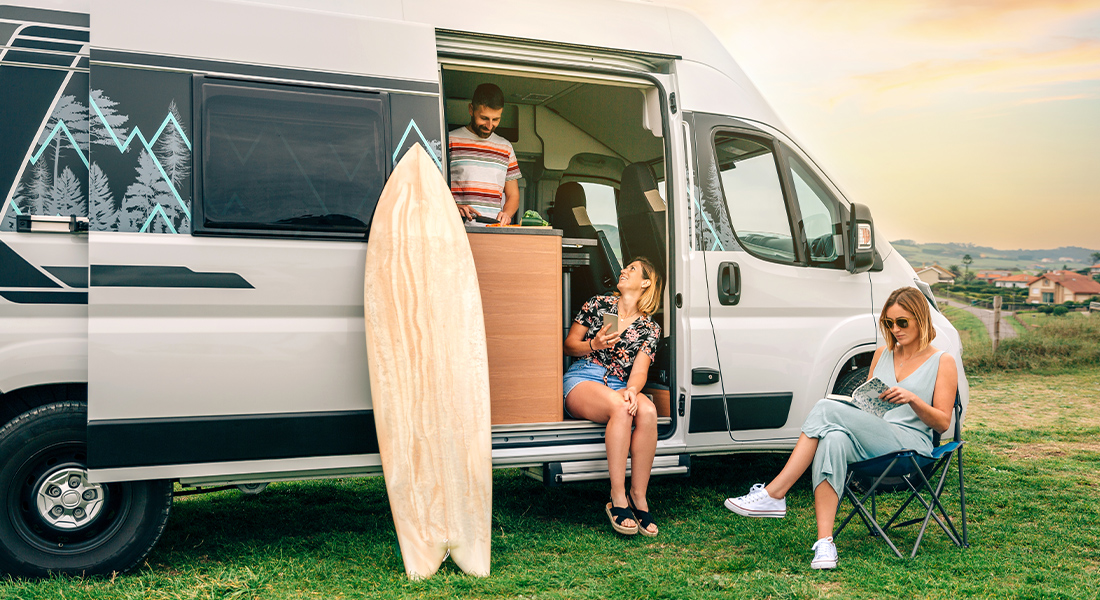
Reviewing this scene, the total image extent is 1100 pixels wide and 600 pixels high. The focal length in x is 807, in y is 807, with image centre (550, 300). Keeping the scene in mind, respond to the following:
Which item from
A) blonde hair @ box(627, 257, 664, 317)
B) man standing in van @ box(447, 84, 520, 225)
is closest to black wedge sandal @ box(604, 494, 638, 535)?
blonde hair @ box(627, 257, 664, 317)

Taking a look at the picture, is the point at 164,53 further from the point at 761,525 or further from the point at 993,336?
the point at 993,336

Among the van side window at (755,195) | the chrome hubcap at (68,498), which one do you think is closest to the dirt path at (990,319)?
the van side window at (755,195)

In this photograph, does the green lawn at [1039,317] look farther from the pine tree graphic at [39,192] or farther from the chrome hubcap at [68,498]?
the pine tree graphic at [39,192]

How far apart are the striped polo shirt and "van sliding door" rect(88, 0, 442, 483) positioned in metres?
0.91

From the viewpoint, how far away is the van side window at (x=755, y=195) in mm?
4543

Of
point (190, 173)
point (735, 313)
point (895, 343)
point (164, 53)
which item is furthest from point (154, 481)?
point (895, 343)

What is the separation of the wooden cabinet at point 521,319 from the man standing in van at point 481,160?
0.57 metres

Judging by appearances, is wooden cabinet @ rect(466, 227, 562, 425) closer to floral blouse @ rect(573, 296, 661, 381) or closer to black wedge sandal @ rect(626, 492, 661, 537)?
floral blouse @ rect(573, 296, 661, 381)

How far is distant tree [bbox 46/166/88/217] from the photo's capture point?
3301mm

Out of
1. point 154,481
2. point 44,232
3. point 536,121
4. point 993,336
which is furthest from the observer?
point 993,336

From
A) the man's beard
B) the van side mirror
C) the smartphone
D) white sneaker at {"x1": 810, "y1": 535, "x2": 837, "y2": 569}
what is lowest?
white sneaker at {"x1": 810, "y1": 535, "x2": 837, "y2": 569}

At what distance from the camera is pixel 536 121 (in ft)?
20.8

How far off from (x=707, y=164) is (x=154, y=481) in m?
3.18

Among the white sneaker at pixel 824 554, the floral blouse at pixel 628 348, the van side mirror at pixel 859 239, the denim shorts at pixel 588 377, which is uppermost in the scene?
the van side mirror at pixel 859 239
